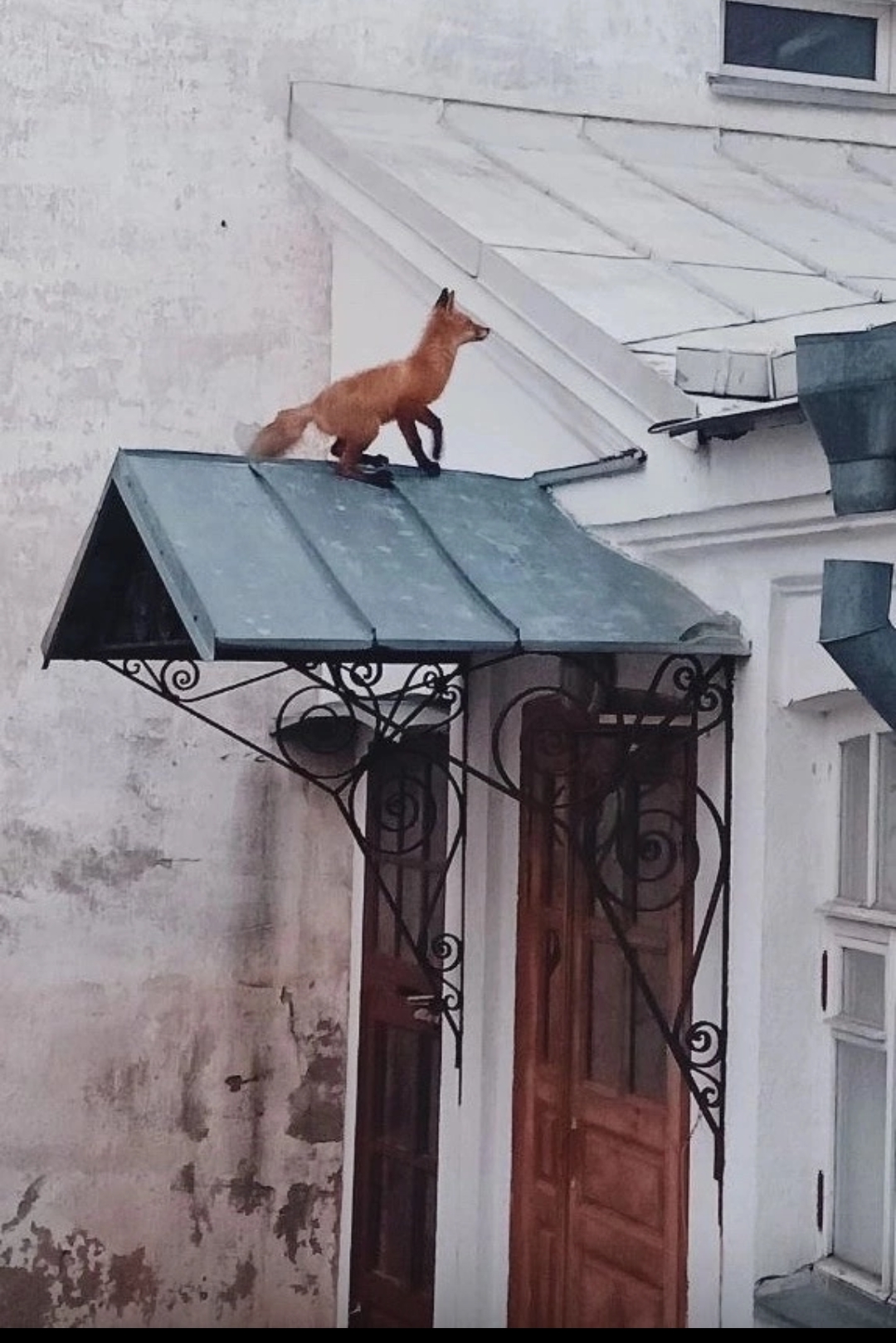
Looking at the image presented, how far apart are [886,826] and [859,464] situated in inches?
38.2

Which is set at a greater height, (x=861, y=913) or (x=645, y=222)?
(x=645, y=222)

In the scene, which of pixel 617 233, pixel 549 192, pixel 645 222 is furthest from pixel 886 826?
pixel 549 192

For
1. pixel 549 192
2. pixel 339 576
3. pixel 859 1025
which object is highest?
pixel 549 192

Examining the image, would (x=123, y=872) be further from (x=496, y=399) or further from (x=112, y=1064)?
(x=496, y=399)

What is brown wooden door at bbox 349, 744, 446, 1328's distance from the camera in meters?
6.69

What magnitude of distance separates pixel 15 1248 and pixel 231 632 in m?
3.65

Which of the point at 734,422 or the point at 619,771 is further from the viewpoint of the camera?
the point at 619,771

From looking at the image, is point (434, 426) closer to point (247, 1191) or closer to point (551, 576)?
point (551, 576)

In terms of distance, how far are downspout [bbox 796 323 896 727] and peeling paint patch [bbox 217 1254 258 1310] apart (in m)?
4.07

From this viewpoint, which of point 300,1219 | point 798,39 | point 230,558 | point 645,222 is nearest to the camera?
point 230,558

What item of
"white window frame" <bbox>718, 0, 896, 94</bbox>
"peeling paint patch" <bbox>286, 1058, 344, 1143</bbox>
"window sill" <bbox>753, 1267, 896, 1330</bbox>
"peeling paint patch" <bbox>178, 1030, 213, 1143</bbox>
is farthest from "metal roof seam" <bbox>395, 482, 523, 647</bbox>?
"white window frame" <bbox>718, 0, 896, 94</bbox>

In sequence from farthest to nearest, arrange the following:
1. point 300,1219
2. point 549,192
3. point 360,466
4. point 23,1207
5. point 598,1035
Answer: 1. point 300,1219
2. point 23,1207
3. point 549,192
4. point 598,1035
5. point 360,466

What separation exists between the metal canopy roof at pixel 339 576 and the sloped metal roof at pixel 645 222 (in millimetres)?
491

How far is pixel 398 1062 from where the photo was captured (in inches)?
275
